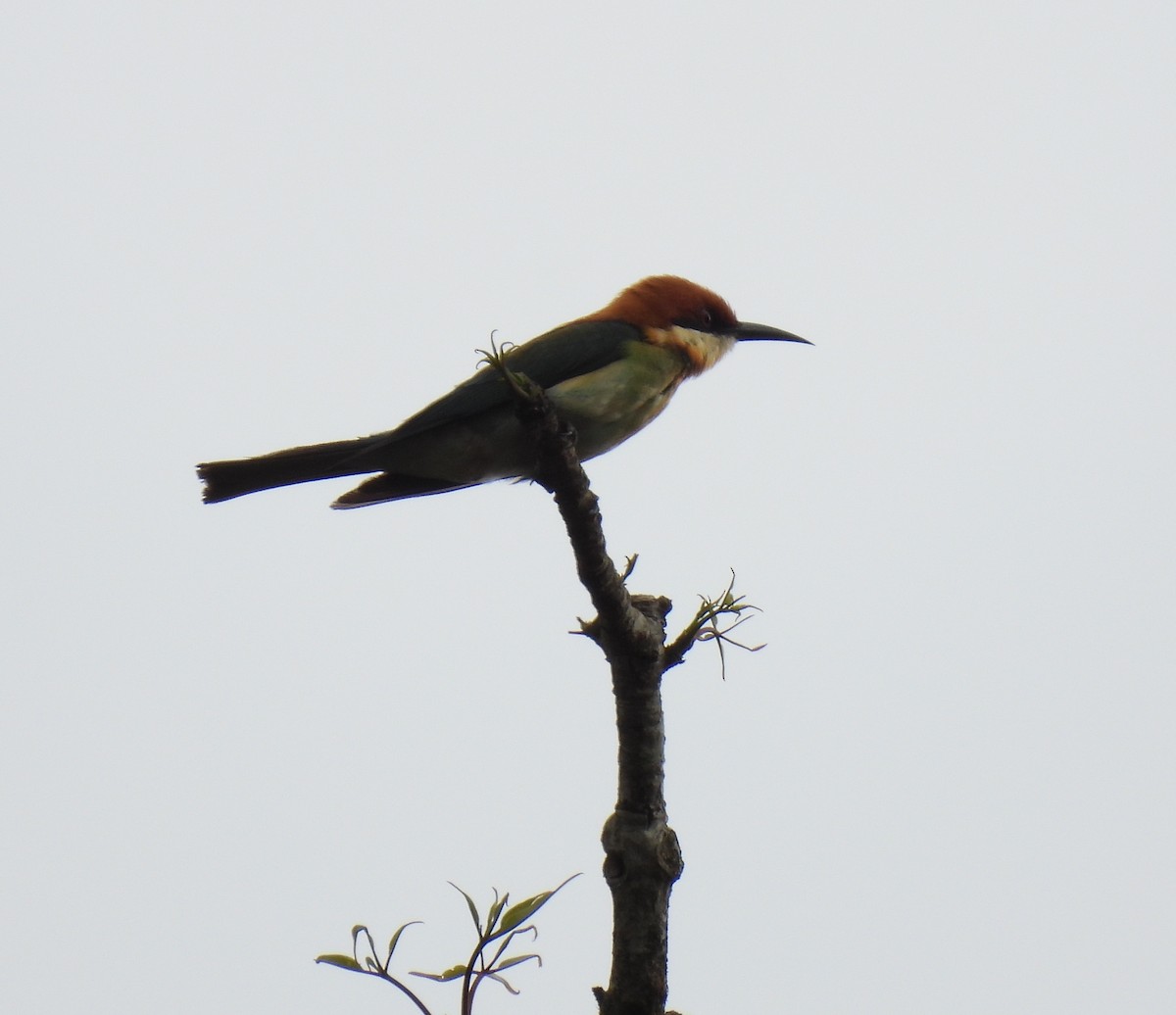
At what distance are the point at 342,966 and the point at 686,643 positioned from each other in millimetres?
1346

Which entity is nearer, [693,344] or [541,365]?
[541,365]

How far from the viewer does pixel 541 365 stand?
16.3ft

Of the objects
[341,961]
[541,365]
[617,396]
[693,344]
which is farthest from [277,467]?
[341,961]

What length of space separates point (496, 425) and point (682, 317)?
1.24 meters

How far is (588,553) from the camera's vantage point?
127 inches

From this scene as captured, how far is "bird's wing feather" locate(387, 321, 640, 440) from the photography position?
478 centimetres

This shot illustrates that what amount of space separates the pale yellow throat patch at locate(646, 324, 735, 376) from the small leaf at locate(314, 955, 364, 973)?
3410 millimetres

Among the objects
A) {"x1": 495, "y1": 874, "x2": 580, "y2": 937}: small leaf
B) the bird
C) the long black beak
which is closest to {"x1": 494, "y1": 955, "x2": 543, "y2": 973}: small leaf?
{"x1": 495, "y1": 874, "x2": 580, "y2": 937}: small leaf

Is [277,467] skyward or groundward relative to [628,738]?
skyward

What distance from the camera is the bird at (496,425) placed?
4.81 m

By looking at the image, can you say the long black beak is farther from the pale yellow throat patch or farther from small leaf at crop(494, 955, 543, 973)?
small leaf at crop(494, 955, 543, 973)

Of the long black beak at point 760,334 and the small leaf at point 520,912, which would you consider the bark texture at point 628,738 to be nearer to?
the small leaf at point 520,912

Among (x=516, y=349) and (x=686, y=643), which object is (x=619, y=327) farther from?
(x=686, y=643)

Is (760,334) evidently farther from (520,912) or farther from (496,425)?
(520,912)
